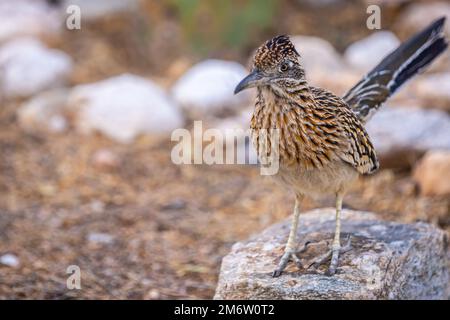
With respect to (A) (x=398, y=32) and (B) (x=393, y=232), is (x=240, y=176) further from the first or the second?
(A) (x=398, y=32)

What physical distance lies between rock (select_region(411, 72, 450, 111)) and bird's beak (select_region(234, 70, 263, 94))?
403 cm

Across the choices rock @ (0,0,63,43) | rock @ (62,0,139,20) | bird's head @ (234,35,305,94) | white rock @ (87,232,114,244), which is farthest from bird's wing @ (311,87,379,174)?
rock @ (0,0,63,43)

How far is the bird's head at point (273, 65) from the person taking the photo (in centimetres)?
399

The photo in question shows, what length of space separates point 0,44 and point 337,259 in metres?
5.87

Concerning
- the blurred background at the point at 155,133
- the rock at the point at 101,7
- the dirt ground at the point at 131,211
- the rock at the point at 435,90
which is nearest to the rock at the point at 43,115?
the blurred background at the point at 155,133

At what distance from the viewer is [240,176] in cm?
723

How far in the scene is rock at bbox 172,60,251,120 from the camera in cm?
802

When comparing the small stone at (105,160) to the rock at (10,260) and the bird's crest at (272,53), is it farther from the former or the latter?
→ the bird's crest at (272,53)

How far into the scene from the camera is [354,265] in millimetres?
4383

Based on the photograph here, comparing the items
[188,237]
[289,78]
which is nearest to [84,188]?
[188,237]

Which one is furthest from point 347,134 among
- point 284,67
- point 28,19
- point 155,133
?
point 28,19

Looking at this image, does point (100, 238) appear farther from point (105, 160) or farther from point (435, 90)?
point (435, 90)

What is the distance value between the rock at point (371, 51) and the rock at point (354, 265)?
393 centimetres

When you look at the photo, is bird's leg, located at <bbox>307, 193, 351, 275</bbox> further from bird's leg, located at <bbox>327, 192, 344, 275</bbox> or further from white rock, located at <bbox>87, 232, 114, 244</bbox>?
white rock, located at <bbox>87, 232, 114, 244</bbox>
